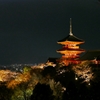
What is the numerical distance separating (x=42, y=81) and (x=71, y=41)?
1833 cm

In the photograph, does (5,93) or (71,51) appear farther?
(71,51)

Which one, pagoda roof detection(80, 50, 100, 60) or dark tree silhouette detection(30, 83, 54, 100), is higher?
pagoda roof detection(80, 50, 100, 60)

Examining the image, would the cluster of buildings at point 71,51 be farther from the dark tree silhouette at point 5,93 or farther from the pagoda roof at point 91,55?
the dark tree silhouette at point 5,93

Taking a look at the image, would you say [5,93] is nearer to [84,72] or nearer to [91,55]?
[84,72]

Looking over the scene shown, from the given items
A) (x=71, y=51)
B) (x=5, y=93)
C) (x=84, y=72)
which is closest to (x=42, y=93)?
(x=5, y=93)

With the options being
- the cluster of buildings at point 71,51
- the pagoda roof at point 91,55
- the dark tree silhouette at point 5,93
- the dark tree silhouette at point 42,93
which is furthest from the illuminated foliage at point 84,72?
the cluster of buildings at point 71,51

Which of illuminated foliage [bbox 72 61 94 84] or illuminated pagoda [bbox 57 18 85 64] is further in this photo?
illuminated pagoda [bbox 57 18 85 64]

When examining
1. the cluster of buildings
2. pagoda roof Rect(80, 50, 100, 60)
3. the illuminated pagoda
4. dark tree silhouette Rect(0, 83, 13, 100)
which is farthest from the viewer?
the illuminated pagoda

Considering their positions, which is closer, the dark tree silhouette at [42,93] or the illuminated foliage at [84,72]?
the dark tree silhouette at [42,93]

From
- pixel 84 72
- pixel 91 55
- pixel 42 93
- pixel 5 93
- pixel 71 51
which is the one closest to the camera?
pixel 42 93

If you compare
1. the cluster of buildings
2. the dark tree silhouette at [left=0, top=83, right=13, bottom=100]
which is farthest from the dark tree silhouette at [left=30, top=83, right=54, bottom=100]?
the cluster of buildings

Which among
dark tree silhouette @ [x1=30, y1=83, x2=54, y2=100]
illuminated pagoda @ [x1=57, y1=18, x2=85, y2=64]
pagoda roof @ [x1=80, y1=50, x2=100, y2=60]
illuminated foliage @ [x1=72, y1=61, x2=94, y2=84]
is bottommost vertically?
dark tree silhouette @ [x1=30, y1=83, x2=54, y2=100]

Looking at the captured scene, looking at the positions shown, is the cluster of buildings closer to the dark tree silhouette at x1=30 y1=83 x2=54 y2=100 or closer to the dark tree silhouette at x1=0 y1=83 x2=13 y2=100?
the dark tree silhouette at x1=0 y1=83 x2=13 y2=100

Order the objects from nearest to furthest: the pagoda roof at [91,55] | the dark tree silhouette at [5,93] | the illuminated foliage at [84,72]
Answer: the dark tree silhouette at [5,93] < the illuminated foliage at [84,72] < the pagoda roof at [91,55]
